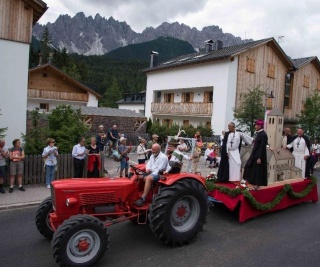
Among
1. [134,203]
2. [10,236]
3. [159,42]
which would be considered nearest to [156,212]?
[134,203]

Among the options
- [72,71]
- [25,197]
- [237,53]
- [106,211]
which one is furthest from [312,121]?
[72,71]

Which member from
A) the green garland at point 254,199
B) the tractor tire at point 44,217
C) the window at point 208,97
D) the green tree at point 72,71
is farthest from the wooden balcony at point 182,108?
the green tree at point 72,71

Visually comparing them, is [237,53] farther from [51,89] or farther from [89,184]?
[89,184]

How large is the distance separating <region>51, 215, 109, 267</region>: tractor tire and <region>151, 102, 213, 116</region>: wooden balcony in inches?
851

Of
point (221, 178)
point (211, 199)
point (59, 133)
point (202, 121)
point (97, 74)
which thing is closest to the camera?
point (211, 199)

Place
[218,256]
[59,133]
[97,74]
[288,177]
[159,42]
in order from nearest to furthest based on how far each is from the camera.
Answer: [218,256]
[288,177]
[59,133]
[97,74]
[159,42]

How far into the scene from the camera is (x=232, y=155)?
7695 mm

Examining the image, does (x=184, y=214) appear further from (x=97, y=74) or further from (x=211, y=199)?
(x=97, y=74)

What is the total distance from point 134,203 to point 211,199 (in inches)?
95.5

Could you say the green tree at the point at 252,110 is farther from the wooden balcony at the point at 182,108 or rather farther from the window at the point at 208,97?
the window at the point at 208,97

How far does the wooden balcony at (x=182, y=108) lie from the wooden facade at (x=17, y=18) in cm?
1542

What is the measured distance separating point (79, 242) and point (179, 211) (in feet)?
6.30

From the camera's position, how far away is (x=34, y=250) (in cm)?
513

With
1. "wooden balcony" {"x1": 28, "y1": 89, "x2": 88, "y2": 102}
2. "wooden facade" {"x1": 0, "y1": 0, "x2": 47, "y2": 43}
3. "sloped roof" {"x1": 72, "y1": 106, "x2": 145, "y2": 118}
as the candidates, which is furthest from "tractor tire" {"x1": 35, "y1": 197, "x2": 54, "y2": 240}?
"wooden balcony" {"x1": 28, "y1": 89, "x2": 88, "y2": 102}
